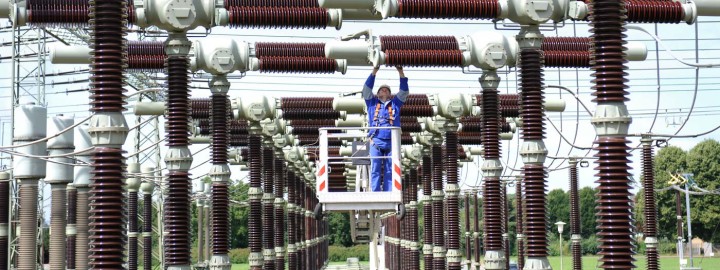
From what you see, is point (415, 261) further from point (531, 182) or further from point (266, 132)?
point (531, 182)

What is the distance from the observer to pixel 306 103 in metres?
26.2

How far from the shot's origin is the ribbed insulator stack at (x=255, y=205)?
85.1 ft

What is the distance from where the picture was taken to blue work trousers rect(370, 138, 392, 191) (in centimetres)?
1691

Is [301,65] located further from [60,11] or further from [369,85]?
[60,11]

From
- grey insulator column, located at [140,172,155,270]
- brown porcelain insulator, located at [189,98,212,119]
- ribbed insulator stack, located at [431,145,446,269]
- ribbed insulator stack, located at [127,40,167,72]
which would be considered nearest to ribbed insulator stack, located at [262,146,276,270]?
ribbed insulator stack, located at [431,145,446,269]

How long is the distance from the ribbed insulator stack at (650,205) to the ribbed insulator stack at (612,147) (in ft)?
50.7

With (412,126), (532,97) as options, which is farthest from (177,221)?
(412,126)

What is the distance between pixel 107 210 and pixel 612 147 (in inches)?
209

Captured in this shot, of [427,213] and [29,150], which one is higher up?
[29,150]

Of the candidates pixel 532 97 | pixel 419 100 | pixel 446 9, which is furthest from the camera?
pixel 419 100

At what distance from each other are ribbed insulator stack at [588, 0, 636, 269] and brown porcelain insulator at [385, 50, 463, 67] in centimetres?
739

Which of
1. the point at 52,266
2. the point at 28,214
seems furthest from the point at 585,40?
the point at 52,266

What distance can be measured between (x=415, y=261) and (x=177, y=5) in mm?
21908

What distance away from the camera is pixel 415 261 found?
35.5m
